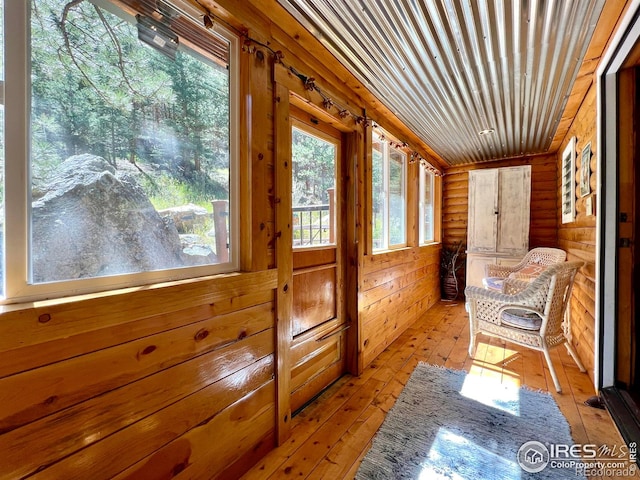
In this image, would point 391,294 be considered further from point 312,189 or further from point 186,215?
point 186,215

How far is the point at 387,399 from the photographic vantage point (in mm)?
2066

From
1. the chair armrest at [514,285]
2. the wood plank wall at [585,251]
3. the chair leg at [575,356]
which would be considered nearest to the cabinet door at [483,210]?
the wood plank wall at [585,251]

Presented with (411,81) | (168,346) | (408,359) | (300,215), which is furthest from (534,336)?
(168,346)

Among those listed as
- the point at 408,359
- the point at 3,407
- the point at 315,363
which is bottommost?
the point at 408,359

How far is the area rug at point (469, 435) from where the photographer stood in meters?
1.44

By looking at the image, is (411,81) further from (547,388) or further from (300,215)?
(547,388)

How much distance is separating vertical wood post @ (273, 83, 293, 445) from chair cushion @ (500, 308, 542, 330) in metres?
1.92

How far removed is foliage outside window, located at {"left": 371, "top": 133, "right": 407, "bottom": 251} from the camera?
2.98 m

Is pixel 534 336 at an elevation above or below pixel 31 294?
below

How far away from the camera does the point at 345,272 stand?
240 centimetres

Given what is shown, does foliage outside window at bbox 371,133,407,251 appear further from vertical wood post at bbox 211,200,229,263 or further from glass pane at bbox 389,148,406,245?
vertical wood post at bbox 211,200,229,263

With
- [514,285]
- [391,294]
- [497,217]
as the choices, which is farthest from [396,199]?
[497,217]

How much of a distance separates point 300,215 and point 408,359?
1794mm

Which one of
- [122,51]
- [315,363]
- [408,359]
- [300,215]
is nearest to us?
[122,51]
